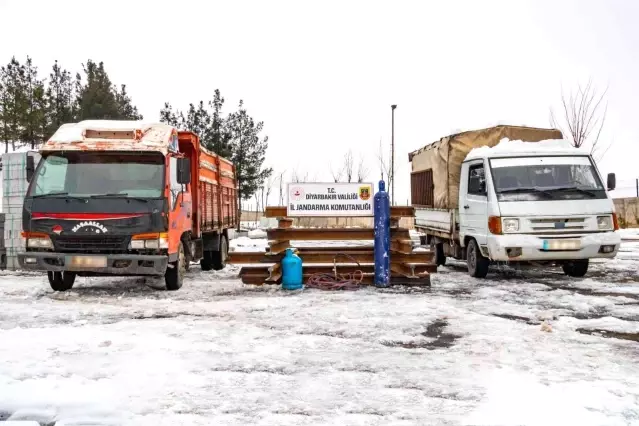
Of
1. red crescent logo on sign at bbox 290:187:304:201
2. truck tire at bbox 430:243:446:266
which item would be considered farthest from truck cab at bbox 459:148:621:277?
red crescent logo on sign at bbox 290:187:304:201

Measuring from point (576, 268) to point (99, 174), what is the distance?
894 cm

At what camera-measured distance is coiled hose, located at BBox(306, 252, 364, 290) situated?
31.9 ft

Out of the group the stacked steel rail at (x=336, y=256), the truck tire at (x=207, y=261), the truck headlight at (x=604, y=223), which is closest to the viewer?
the stacked steel rail at (x=336, y=256)

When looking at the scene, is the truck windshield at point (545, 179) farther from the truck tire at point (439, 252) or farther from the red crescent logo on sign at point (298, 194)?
the red crescent logo on sign at point (298, 194)

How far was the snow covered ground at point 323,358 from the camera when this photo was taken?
12.7 feet

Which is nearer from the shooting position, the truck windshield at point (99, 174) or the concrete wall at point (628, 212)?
the truck windshield at point (99, 174)

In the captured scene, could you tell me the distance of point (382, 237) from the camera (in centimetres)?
975

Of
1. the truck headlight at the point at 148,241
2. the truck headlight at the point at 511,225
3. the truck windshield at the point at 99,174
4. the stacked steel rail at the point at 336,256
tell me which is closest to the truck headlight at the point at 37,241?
the truck windshield at the point at 99,174

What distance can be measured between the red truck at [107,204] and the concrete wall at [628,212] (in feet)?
96.2

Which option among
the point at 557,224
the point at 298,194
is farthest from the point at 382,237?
the point at 557,224

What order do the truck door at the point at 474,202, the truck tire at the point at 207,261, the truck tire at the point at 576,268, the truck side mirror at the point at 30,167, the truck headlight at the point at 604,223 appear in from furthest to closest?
the truck tire at the point at 207,261 < the truck tire at the point at 576,268 < the truck door at the point at 474,202 < the truck headlight at the point at 604,223 < the truck side mirror at the point at 30,167

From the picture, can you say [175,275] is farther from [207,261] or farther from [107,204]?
[207,261]

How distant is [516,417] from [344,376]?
4.69ft

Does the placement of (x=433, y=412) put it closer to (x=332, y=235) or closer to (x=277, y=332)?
(x=277, y=332)
